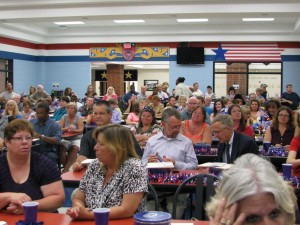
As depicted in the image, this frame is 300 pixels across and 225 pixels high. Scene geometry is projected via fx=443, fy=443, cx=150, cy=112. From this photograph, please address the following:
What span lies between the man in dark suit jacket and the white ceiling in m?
6.68

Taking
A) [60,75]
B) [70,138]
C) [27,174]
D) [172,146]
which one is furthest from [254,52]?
[27,174]

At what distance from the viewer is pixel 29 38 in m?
16.2

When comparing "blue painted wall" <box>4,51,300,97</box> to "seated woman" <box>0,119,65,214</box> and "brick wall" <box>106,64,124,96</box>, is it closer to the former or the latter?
"brick wall" <box>106,64,124,96</box>

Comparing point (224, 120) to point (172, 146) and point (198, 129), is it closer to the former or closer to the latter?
point (172, 146)

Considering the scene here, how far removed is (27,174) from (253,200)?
1936mm

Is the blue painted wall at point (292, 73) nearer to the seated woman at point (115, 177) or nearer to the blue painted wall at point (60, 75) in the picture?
the blue painted wall at point (60, 75)

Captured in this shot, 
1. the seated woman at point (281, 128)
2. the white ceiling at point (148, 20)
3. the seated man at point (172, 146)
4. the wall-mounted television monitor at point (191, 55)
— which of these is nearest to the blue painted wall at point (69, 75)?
the white ceiling at point (148, 20)

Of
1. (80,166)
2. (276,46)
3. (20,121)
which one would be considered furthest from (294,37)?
(20,121)

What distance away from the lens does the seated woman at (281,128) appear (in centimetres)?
574

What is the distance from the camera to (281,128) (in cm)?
584

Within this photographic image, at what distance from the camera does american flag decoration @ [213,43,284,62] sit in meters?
16.1

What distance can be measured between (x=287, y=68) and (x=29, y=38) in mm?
9512

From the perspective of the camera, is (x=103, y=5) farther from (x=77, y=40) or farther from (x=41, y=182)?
(x=41, y=182)

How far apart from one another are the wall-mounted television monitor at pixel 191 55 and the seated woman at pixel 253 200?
Answer: 15.2 metres
